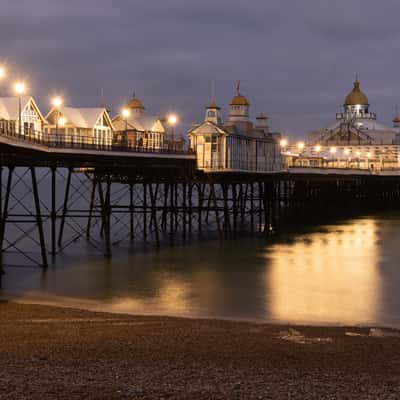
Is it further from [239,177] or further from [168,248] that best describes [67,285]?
[239,177]

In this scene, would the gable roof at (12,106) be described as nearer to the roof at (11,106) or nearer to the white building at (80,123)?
the roof at (11,106)

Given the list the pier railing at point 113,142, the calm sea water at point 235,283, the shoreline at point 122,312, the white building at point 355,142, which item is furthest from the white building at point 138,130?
the white building at point 355,142

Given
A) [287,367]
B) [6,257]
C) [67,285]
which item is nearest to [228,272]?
[67,285]

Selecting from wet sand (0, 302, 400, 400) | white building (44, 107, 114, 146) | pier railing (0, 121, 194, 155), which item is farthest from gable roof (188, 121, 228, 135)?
wet sand (0, 302, 400, 400)

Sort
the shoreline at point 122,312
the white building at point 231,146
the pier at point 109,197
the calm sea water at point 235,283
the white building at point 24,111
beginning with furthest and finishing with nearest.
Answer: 1. the white building at point 231,146
2. the white building at point 24,111
3. the pier at point 109,197
4. the calm sea water at point 235,283
5. the shoreline at point 122,312

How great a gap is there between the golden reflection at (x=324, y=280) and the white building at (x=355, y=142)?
4818cm

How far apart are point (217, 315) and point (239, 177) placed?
97.6 feet

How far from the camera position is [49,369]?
46.4 ft

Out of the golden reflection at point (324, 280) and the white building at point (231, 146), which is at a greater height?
the white building at point (231, 146)

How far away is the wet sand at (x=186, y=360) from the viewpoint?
12938 millimetres

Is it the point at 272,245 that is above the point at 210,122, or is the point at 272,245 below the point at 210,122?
below

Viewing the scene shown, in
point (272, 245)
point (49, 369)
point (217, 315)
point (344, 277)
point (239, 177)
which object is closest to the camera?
point (49, 369)

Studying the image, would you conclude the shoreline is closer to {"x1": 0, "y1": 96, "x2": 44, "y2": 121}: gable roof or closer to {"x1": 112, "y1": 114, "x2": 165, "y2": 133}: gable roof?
{"x1": 0, "y1": 96, "x2": 44, "y2": 121}: gable roof

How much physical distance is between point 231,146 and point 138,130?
8.14m
